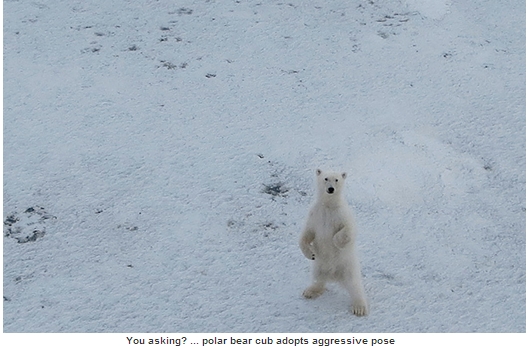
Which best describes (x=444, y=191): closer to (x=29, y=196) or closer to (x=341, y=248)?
(x=341, y=248)

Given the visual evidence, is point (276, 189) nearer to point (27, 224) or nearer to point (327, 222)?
point (327, 222)

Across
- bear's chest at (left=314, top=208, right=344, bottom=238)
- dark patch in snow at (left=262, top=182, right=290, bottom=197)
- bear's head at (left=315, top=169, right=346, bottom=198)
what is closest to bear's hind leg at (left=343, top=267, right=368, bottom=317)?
bear's chest at (left=314, top=208, right=344, bottom=238)

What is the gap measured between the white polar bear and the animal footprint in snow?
2.06m

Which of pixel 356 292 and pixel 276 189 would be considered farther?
pixel 276 189

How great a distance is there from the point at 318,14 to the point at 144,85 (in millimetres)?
2409

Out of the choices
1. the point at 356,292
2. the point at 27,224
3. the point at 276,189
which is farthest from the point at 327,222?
the point at 27,224

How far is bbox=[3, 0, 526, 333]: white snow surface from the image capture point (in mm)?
4805

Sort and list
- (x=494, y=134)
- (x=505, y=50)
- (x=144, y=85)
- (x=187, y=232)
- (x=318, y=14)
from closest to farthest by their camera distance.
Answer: (x=187, y=232), (x=494, y=134), (x=144, y=85), (x=505, y=50), (x=318, y=14)

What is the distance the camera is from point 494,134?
6633 mm

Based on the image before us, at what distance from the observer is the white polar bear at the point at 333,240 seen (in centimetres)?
452

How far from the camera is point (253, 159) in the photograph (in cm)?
629

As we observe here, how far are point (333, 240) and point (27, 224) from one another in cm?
241
